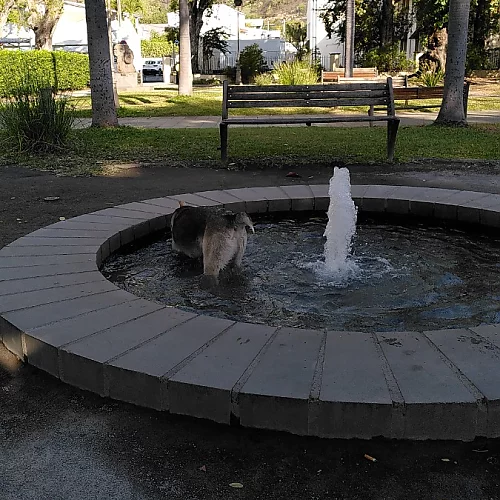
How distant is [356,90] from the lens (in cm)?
956

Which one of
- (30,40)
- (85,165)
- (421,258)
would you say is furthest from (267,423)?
(30,40)

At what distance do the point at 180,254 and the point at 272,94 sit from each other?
5513mm

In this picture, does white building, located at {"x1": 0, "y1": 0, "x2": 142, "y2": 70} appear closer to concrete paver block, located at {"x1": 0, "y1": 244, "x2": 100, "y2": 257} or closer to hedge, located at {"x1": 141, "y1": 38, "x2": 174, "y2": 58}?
hedge, located at {"x1": 141, "y1": 38, "x2": 174, "y2": 58}

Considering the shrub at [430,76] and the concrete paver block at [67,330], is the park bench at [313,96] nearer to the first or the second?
the concrete paver block at [67,330]

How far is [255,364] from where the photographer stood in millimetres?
2691

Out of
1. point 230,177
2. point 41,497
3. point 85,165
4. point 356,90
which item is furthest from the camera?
point 356,90

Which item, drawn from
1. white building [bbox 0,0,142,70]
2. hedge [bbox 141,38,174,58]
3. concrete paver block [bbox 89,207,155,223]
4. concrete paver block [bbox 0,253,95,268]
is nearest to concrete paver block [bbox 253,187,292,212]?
concrete paver block [bbox 89,207,155,223]

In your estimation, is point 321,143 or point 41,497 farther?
point 321,143

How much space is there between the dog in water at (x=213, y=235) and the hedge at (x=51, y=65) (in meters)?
21.2

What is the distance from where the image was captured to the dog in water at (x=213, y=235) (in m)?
3.96

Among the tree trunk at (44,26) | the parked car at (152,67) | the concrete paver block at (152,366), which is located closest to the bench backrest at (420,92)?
the concrete paver block at (152,366)

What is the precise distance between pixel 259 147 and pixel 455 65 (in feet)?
16.7

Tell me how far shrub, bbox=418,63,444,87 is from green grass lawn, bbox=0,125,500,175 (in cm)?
1052

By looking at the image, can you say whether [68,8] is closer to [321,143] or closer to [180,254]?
[321,143]
